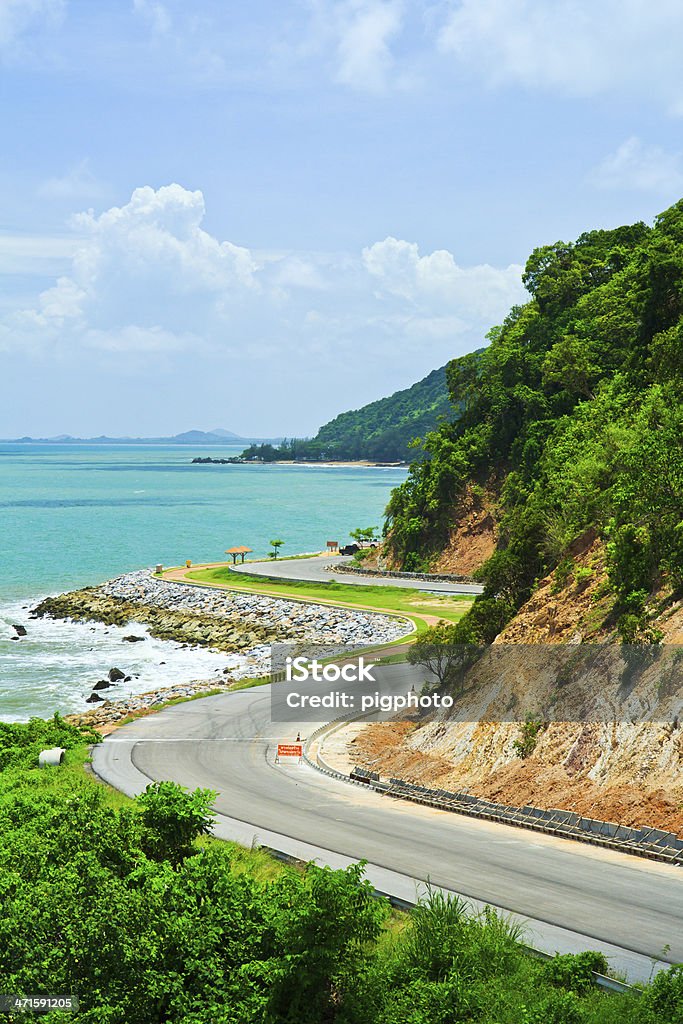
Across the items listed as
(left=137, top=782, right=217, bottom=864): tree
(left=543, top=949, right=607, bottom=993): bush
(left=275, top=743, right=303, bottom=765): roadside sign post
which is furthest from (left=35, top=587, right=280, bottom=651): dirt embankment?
(left=543, top=949, right=607, bottom=993): bush

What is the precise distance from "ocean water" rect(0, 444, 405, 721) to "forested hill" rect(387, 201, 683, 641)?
21.5 metres

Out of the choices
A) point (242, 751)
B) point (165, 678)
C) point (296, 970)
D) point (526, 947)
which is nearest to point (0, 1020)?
point (296, 970)

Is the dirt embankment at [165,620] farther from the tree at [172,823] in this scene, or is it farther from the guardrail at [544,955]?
the guardrail at [544,955]

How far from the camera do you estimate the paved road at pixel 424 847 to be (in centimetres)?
1612

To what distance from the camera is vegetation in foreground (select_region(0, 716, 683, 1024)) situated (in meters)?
12.0

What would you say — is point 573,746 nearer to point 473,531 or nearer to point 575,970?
point 575,970

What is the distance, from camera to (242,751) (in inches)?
1227

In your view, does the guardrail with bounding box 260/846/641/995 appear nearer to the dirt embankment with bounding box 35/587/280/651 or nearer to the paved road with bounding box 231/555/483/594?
the dirt embankment with bounding box 35/587/280/651

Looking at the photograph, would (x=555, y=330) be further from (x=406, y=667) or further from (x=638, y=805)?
(x=638, y=805)

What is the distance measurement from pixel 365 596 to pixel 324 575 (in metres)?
8.56

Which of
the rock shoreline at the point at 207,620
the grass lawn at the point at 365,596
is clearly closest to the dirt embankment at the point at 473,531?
the grass lawn at the point at 365,596

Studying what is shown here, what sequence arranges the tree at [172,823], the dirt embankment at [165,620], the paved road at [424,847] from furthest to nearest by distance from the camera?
1. the dirt embankment at [165,620]
2. the tree at [172,823]
3. the paved road at [424,847]

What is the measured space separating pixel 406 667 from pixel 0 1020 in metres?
29.6

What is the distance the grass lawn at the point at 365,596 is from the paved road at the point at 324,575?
935 mm
